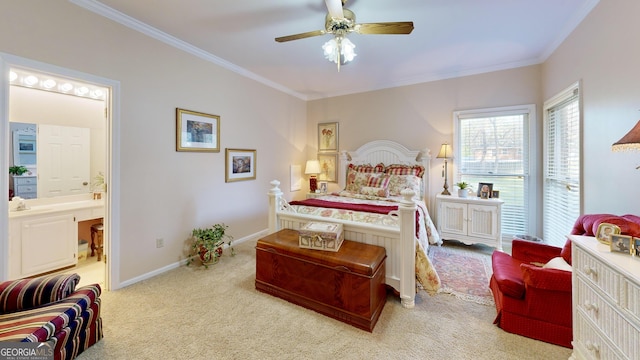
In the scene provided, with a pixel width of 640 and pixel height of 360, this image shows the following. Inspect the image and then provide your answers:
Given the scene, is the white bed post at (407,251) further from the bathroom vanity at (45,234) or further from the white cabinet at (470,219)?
the bathroom vanity at (45,234)

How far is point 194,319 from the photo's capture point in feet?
6.91

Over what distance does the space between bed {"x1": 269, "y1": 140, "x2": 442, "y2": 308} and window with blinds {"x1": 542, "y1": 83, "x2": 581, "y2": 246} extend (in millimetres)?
1446

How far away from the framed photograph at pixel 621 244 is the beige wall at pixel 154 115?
150 inches

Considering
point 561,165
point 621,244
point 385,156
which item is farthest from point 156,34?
point 561,165

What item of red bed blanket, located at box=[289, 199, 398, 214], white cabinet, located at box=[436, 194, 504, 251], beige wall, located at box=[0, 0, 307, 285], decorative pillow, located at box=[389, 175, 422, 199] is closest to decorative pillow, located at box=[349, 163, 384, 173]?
decorative pillow, located at box=[389, 175, 422, 199]

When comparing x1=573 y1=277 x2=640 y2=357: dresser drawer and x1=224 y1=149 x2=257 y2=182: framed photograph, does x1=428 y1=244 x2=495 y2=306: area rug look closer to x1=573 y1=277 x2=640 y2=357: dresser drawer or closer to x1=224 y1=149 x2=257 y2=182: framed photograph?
x1=573 y1=277 x2=640 y2=357: dresser drawer

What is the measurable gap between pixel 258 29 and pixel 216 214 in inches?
99.2

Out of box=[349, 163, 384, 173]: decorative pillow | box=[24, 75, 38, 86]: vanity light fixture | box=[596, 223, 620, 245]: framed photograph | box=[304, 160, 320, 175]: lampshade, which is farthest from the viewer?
box=[304, 160, 320, 175]: lampshade

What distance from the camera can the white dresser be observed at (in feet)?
3.60

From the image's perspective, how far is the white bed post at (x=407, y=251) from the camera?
221 centimetres

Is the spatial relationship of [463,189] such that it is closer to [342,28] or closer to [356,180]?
[356,180]

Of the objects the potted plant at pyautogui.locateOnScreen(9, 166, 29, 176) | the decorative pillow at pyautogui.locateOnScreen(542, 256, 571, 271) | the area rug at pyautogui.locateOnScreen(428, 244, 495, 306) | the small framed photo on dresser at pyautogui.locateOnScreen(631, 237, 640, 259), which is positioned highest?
the potted plant at pyautogui.locateOnScreen(9, 166, 29, 176)

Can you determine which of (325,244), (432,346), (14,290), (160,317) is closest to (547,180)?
(432,346)

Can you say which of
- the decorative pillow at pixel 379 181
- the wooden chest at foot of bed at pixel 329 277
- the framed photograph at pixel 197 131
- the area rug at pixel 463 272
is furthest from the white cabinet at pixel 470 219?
the framed photograph at pixel 197 131
